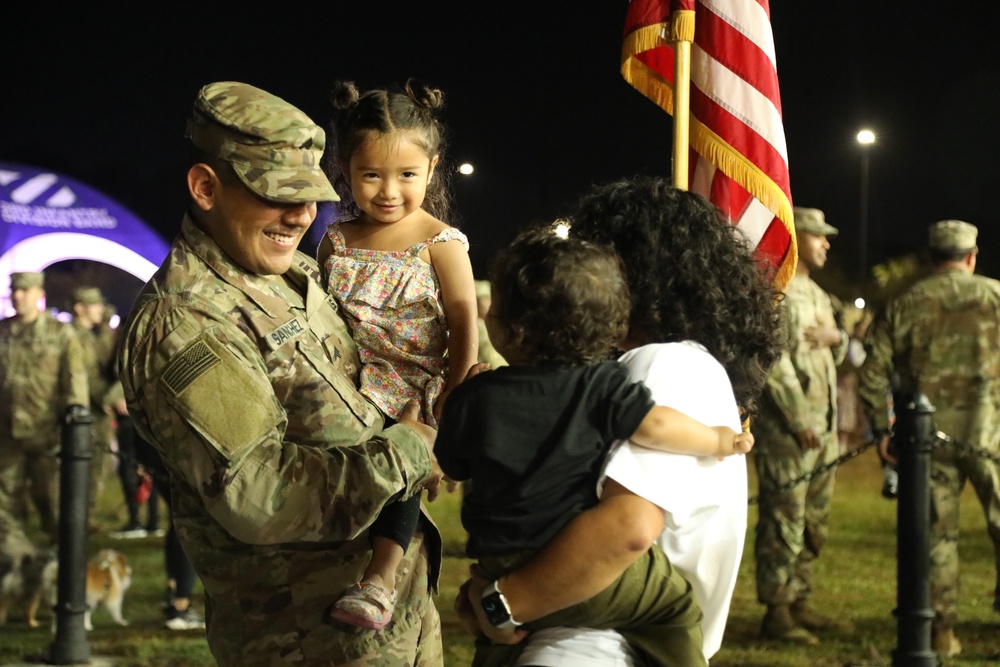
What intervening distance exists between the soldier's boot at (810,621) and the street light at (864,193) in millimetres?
10698

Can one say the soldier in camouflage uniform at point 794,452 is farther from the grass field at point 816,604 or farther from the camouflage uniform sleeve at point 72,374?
the camouflage uniform sleeve at point 72,374

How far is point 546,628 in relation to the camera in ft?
5.41

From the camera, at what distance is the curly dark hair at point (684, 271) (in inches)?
67.0

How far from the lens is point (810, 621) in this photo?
5816 millimetres

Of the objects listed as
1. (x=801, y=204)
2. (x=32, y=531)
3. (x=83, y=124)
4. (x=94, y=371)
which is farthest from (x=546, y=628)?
(x=801, y=204)

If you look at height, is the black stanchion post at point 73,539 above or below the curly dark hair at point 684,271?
below

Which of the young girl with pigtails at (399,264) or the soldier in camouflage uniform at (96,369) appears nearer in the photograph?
the young girl with pigtails at (399,264)

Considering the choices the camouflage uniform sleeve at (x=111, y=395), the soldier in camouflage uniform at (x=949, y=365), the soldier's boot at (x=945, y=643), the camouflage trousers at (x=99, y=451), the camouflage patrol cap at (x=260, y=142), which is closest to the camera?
the camouflage patrol cap at (x=260, y=142)

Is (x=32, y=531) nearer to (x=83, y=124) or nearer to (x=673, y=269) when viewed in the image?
(x=83, y=124)

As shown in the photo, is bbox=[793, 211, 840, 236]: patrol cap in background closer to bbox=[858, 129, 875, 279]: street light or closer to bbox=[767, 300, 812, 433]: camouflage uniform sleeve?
bbox=[767, 300, 812, 433]: camouflage uniform sleeve

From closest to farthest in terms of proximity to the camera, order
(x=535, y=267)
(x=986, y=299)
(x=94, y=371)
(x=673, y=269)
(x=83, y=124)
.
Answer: (x=535, y=267) < (x=673, y=269) < (x=986, y=299) < (x=94, y=371) < (x=83, y=124)

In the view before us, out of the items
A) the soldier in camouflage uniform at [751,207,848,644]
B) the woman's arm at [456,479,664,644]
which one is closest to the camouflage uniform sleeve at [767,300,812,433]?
the soldier in camouflage uniform at [751,207,848,644]

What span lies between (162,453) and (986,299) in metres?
4.52

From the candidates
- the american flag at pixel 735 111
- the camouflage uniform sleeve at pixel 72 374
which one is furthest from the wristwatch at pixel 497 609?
the camouflage uniform sleeve at pixel 72 374
